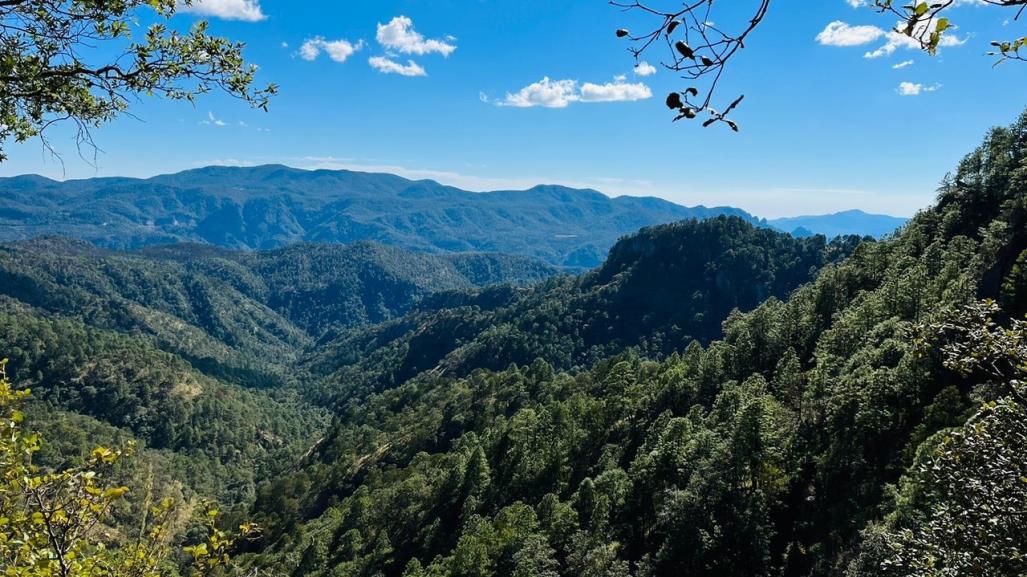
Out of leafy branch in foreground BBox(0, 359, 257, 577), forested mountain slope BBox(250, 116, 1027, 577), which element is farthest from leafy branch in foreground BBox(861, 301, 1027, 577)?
leafy branch in foreground BBox(0, 359, 257, 577)

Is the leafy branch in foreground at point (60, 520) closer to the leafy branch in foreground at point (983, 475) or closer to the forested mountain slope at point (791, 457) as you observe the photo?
the leafy branch in foreground at point (983, 475)

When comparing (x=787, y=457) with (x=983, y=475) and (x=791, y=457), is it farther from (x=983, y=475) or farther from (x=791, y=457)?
(x=983, y=475)

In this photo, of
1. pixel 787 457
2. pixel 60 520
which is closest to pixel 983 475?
pixel 60 520

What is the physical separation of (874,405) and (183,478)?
654 feet

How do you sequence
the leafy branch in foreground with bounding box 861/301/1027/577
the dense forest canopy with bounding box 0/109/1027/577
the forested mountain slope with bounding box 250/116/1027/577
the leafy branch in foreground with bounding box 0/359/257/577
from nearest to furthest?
the leafy branch in foreground with bounding box 0/359/257/577, the leafy branch in foreground with bounding box 861/301/1027/577, the dense forest canopy with bounding box 0/109/1027/577, the forested mountain slope with bounding box 250/116/1027/577

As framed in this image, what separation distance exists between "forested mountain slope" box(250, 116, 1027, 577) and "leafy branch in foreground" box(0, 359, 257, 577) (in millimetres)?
13647

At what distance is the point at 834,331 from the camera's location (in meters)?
68.8

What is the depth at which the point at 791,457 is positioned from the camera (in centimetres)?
5162

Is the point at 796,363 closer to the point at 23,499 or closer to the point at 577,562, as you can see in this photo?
the point at 577,562

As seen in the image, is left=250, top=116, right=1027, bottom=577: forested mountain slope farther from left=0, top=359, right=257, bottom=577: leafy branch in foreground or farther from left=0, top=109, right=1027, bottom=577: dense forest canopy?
left=0, top=359, right=257, bottom=577: leafy branch in foreground

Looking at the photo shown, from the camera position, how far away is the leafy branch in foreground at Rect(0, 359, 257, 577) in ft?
23.5

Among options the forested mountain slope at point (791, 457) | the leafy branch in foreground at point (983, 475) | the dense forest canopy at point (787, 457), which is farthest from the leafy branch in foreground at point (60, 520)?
the forested mountain slope at point (791, 457)

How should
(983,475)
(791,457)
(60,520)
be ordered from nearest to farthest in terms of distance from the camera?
(60,520) < (983,475) < (791,457)

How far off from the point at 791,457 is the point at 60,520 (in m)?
56.0
